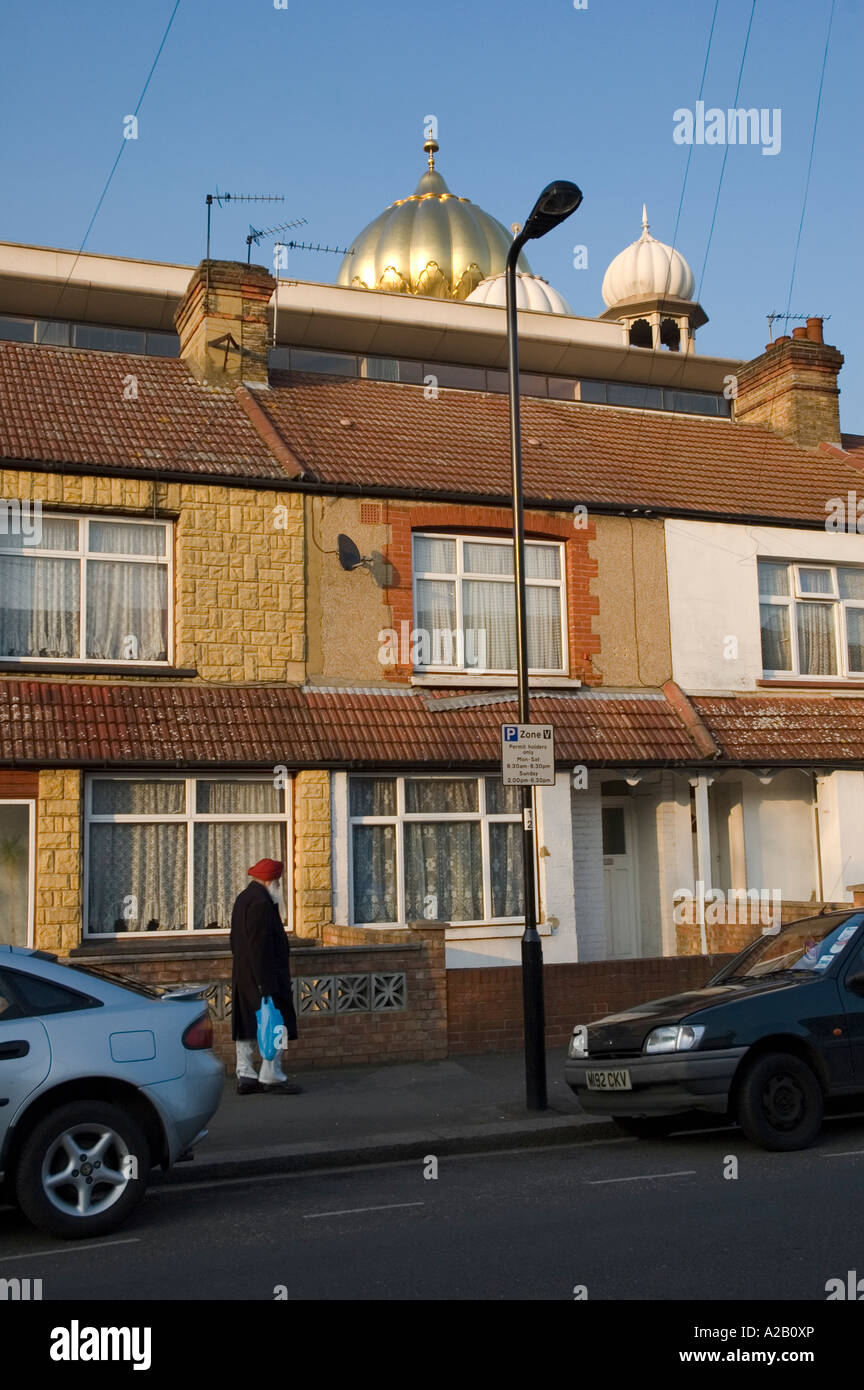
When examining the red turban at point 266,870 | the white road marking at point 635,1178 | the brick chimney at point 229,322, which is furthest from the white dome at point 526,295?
the white road marking at point 635,1178

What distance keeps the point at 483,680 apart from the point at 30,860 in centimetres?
567

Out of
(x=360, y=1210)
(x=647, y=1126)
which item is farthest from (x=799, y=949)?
(x=360, y=1210)

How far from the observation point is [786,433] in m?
22.0

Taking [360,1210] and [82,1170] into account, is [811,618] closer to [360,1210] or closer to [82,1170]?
[360,1210]

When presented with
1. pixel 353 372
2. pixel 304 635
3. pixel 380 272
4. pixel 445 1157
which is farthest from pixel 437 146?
pixel 445 1157

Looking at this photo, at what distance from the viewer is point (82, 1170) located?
7.45m

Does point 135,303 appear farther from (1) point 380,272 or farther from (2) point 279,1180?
(2) point 279,1180

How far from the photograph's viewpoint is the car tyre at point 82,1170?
7293 mm

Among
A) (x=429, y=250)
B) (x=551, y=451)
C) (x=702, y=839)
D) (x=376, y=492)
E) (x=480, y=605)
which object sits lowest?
(x=702, y=839)

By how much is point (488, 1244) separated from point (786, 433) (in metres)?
17.4

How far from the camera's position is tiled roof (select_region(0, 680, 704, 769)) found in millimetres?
14391

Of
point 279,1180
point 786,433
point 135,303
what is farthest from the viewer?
point 135,303

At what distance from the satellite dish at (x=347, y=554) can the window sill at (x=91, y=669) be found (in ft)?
7.22

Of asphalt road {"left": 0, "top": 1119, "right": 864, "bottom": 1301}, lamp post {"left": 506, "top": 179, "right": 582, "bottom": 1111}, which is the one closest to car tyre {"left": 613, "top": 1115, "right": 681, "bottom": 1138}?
asphalt road {"left": 0, "top": 1119, "right": 864, "bottom": 1301}
